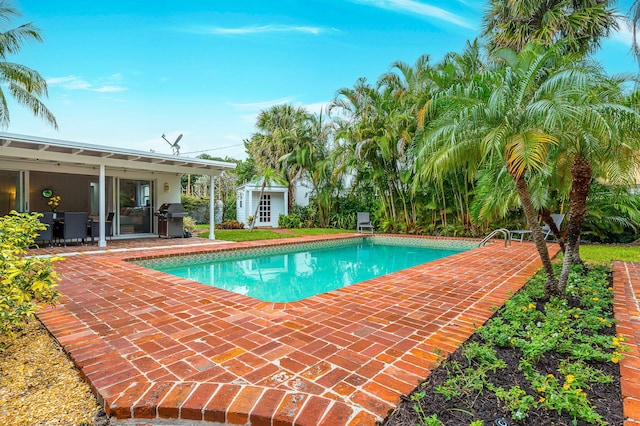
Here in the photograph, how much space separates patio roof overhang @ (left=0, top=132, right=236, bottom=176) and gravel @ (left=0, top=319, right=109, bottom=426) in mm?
6717

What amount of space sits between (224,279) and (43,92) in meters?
11.0

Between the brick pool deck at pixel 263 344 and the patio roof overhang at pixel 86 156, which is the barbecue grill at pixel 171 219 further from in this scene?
the brick pool deck at pixel 263 344

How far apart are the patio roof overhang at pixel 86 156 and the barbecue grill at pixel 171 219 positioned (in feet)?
4.32

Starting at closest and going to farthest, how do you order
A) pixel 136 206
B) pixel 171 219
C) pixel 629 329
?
pixel 629 329 → pixel 171 219 → pixel 136 206

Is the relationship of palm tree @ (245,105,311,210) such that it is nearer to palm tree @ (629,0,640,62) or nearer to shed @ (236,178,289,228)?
shed @ (236,178,289,228)

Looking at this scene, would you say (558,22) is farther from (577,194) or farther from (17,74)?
(17,74)

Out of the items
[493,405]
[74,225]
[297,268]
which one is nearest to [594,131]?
[493,405]

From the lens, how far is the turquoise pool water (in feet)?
21.6

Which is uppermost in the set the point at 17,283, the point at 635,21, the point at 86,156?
the point at 635,21

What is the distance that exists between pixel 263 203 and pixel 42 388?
1717 cm

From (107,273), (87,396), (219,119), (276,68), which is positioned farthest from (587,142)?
(219,119)

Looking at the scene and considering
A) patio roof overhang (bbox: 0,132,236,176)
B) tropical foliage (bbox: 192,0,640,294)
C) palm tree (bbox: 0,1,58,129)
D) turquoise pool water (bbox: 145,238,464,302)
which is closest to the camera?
tropical foliage (bbox: 192,0,640,294)

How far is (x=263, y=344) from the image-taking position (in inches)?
115

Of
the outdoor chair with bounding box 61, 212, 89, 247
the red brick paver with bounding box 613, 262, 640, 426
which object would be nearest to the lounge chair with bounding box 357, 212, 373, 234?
the red brick paver with bounding box 613, 262, 640, 426
